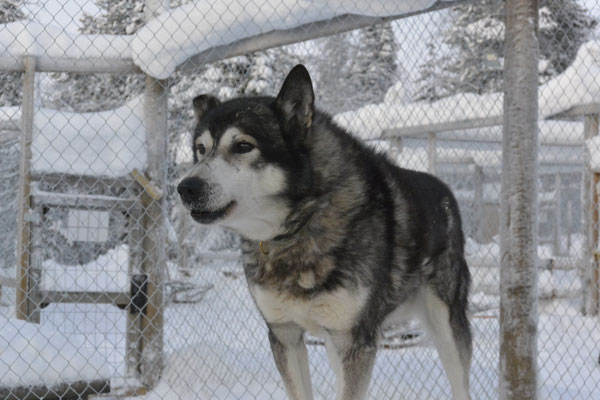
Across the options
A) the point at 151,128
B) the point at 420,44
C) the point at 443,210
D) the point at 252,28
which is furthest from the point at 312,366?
the point at 420,44

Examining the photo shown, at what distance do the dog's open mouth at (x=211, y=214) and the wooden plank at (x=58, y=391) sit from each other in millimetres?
1944

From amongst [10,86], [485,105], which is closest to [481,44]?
[485,105]

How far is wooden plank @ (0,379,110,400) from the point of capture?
3587mm

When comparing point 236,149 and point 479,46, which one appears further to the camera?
point 479,46

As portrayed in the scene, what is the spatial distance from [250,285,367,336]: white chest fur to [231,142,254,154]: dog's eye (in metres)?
0.62

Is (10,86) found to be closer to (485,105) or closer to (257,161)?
(257,161)

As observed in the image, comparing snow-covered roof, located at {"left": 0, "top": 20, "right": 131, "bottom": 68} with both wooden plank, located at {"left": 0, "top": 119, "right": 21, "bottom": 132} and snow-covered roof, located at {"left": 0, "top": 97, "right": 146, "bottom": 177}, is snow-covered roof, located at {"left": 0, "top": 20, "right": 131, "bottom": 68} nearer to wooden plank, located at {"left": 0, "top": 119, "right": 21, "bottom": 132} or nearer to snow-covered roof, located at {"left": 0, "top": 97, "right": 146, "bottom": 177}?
snow-covered roof, located at {"left": 0, "top": 97, "right": 146, "bottom": 177}

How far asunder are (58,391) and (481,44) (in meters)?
11.1

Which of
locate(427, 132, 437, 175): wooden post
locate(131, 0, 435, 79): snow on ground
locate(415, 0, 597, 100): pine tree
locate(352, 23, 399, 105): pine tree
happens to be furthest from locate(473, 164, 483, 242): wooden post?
locate(131, 0, 435, 79): snow on ground

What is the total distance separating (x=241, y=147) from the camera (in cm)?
243

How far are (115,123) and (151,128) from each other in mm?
248

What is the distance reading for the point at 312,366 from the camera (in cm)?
464

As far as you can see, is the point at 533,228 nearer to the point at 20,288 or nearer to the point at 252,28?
the point at 252,28

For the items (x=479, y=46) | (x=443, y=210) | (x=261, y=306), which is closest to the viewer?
(x=261, y=306)
